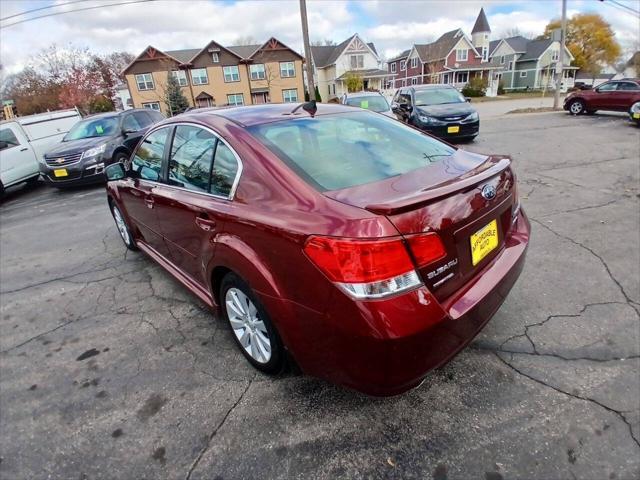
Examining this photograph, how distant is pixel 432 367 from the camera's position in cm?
182

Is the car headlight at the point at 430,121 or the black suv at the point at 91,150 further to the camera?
the car headlight at the point at 430,121

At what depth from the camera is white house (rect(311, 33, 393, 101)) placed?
5003cm

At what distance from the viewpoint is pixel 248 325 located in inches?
95.8

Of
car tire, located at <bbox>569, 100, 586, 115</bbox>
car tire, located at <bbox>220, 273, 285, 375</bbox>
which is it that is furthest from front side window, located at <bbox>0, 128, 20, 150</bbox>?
car tire, located at <bbox>569, 100, 586, 115</bbox>

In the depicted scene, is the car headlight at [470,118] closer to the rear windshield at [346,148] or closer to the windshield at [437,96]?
the windshield at [437,96]

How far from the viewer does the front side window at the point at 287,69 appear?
42781mm

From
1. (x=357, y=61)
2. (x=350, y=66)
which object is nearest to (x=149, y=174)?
(x=350, y=66)

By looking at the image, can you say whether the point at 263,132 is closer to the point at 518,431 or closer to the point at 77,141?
the point at 518,431

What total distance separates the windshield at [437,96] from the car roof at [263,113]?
9613 millimetres

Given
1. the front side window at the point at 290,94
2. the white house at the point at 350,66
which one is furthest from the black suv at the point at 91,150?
the white house at the point at 350,66

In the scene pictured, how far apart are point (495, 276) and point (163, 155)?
258 cm

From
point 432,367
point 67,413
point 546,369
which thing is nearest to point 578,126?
point 546,369

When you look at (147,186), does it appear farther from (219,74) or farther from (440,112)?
(219,74)

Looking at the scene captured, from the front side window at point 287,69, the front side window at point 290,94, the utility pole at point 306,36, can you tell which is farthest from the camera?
the front side window at point 290,94
